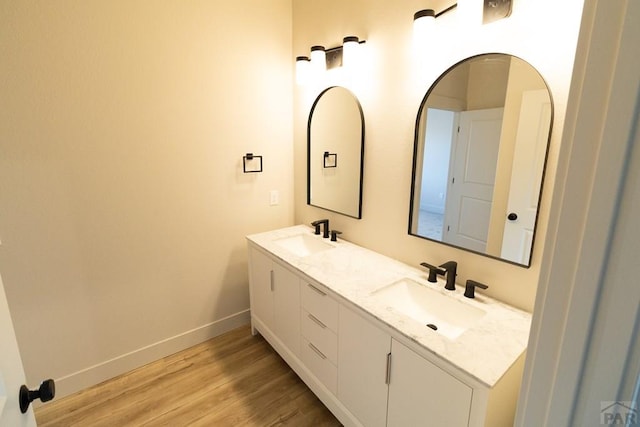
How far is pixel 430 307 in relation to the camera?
4.95 feet

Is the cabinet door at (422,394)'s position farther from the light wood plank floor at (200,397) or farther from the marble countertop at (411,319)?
the light wood plank floor at (200,397)

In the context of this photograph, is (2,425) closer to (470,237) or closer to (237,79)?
(470,237)

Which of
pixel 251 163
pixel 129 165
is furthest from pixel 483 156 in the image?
pixel 129 165

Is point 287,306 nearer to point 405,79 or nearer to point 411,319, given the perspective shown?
point 411,319

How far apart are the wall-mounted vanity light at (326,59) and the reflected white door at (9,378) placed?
1.90m

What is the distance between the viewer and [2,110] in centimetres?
149

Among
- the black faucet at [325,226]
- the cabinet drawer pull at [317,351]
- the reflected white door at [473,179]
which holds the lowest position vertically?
the cabinet drawer pull at [317,351]

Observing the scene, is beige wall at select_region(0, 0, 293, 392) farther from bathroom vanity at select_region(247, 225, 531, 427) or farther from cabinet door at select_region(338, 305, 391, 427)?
cabinet door at select_region(338, 305, 391, 427)

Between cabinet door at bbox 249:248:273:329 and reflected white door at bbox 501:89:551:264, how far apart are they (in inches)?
54.7

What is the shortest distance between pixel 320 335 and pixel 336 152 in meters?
1.26

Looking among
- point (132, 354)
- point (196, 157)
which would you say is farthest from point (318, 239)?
point (132, 354)

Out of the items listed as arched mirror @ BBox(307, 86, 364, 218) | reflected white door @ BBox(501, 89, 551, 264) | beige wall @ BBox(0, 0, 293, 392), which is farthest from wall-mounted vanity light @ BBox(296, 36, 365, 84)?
reflected white door @ BBox(501, 89, 551, 264)

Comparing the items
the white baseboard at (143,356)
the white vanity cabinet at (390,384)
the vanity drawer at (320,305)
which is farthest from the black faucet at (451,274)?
the white baseboard at (143,356)

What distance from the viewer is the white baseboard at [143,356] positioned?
1881 mm
